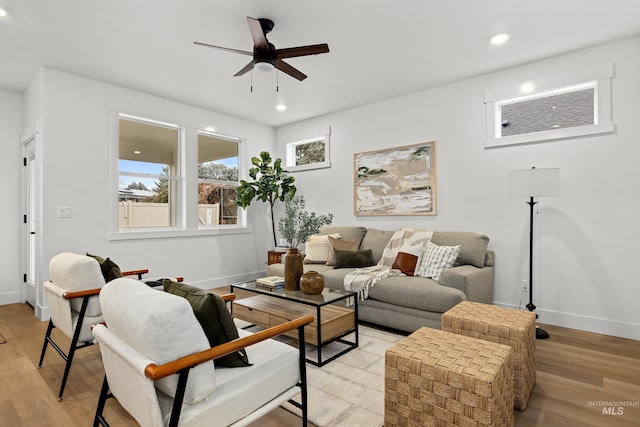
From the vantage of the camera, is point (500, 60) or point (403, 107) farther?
point (403, 107)

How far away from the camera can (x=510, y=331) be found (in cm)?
205

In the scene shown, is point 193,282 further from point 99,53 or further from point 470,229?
point 470,229

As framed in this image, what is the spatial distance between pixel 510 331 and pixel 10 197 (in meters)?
5.90

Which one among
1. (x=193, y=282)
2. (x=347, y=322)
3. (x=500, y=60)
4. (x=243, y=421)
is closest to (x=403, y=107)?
(x=500, y=60)

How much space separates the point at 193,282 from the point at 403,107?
13.1 ft

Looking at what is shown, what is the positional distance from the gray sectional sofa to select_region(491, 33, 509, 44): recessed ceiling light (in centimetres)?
198

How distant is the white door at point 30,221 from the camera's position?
409cm

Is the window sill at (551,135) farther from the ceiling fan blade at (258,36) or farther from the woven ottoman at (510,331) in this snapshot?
the ceiling fan blade at (258,36)

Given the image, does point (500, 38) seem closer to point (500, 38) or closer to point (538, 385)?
point (500, 38)

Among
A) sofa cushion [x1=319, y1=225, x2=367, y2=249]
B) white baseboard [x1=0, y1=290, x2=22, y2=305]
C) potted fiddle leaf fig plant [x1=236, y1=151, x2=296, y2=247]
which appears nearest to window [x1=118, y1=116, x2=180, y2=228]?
potted fiddle leaf fig plant [x1=236, y1=151, x2=296, y2=247]

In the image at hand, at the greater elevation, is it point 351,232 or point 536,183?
point 536,183

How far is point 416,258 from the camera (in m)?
3.75

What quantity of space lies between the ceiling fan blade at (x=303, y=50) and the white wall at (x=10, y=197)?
4050 millimetres

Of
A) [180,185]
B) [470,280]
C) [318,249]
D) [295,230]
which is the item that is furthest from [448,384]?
[180,185]
